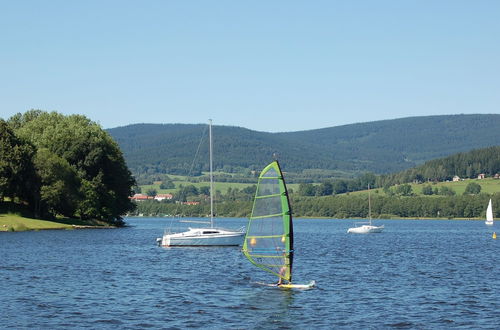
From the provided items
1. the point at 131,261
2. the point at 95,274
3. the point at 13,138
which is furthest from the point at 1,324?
the point at 13,138

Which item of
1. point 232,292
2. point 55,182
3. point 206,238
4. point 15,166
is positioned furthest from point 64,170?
point 232,292

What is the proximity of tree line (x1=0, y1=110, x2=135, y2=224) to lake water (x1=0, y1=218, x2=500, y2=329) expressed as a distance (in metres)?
38.4

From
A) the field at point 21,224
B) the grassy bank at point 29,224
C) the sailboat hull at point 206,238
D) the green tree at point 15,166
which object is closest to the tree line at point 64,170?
the green tree at point 15,166

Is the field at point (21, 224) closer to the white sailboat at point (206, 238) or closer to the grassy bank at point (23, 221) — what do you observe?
the grassy bank at point (23, 221)

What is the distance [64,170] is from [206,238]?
41.6 m

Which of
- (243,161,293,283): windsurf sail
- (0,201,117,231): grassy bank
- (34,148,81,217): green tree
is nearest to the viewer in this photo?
(243,161,293,283): windsurf sail

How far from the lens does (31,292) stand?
144ft

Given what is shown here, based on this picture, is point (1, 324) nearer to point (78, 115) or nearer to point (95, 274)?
point (95, 274)

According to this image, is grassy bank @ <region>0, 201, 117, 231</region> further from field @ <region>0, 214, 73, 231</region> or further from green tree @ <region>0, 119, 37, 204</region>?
green tree @ <region>0, 119, 37, 204</region>

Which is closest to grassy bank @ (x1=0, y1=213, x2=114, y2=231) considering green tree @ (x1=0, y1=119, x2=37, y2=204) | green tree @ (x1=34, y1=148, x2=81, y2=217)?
green tree @ (x1=34, y1=148, x2=81, y2=217)

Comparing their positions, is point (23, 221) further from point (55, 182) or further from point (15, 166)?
point (55, 182)

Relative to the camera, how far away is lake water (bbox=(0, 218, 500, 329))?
1411 inches

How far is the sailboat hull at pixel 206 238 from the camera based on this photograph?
8394cm

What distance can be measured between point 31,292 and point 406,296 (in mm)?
20916
